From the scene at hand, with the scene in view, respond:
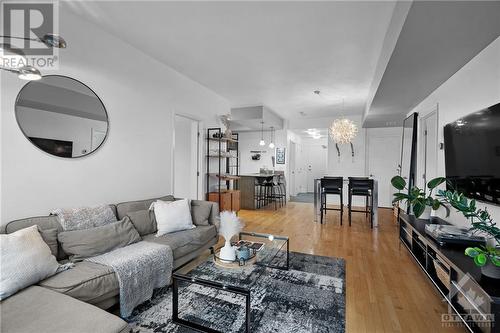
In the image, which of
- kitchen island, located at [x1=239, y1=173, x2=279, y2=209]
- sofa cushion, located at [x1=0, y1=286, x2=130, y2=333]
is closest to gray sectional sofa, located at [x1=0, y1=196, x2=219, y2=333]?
sofa cushion, located at [x1=0, y1=286, x2=130, y2=333]

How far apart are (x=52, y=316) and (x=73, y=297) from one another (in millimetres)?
358

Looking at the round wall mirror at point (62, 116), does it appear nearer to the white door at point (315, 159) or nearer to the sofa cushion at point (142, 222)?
the sofa cushion at point (142, 222)

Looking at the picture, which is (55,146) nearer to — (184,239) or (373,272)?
(184,239)

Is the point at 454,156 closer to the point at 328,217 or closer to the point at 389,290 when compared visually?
the point at 389,290

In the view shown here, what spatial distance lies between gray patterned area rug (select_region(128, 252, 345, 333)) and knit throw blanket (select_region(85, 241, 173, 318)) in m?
0.13

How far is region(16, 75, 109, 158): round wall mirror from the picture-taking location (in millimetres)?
2157

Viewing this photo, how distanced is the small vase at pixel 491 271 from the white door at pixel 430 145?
2.35 meters

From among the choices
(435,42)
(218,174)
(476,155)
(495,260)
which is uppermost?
(435,42)

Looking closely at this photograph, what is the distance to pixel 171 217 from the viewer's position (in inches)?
111

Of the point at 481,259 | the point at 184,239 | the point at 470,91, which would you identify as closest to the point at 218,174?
the point at 184,239

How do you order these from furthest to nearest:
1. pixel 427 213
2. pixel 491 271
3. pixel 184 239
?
pixel 427 213, pixel 184 239, pixel 491 271

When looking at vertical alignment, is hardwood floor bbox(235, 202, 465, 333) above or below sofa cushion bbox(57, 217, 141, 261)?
below

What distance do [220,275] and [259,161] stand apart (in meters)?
5.58

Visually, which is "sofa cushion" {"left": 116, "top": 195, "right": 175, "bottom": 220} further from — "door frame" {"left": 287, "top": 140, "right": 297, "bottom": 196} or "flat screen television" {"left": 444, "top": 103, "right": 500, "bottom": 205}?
"door frame" {"left": 287, "top": 140, "right": 297, "bottom": 196}
